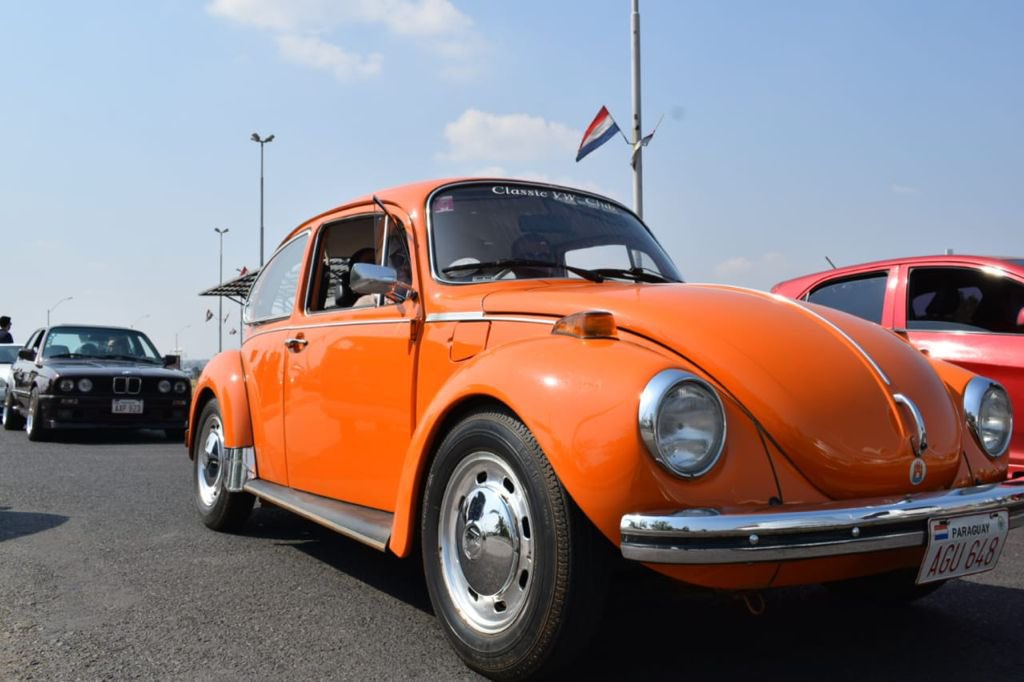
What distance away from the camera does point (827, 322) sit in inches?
126

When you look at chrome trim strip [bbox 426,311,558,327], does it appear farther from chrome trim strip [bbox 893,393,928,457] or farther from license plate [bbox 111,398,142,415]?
license plate [bbox 111,398,142,415]

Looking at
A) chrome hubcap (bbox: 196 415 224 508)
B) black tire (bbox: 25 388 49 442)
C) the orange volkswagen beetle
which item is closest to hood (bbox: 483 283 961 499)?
the orange volkswagen beetle

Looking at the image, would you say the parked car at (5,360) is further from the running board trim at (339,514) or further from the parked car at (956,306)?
the parked car at (956,306)

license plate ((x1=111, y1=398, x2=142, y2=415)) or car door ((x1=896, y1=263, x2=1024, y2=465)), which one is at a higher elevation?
car door ((x1=896, y1=263, x2=1024, y2=465))

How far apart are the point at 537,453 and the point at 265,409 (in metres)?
2.52

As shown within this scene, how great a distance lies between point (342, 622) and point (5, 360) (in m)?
14.6

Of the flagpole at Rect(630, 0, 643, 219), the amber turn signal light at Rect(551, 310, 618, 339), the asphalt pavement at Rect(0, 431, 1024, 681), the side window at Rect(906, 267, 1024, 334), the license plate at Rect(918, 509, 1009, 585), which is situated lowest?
the asphalt pavement at Rect(0, 431, 1024, 681)

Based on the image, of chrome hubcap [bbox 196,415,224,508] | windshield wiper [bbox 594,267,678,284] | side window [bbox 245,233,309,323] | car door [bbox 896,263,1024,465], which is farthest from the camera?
car door [bbox 896,263,1024,465]

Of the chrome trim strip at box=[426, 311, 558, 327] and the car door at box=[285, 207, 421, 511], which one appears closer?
the chrome trim strip at box=[426, 311, 558, 327]

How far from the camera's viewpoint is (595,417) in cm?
256

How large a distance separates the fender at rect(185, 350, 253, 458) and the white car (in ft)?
35.8

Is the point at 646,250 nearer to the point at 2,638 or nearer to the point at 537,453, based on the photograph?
the point at 537,453

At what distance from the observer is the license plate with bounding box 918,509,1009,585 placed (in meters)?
2.61

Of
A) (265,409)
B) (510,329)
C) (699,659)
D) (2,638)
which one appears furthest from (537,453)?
(265,409)
